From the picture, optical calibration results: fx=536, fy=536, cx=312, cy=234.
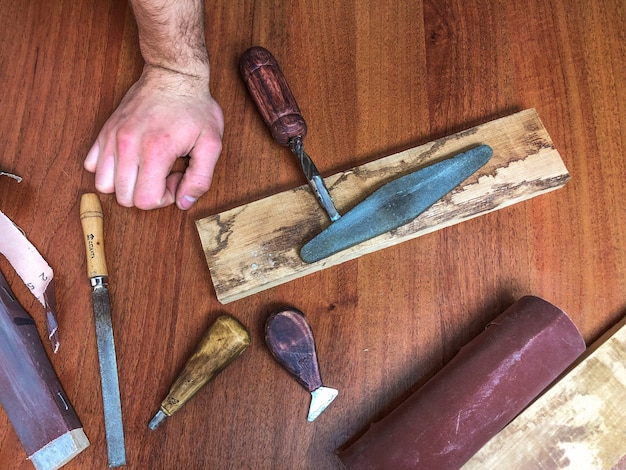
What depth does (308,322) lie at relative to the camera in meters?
0.90

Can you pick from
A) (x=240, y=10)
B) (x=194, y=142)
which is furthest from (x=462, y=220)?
(x=240, y=10)

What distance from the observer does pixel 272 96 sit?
918mm

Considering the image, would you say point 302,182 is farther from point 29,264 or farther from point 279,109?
point 29,264

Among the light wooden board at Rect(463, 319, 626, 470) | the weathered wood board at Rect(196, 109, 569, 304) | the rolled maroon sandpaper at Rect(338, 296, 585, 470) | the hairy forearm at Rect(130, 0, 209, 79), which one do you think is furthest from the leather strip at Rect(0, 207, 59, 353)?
the light wooden board at Rect(463, 319, 626, 470)

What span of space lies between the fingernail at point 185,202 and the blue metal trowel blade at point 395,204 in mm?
222

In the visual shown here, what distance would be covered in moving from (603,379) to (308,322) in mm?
475

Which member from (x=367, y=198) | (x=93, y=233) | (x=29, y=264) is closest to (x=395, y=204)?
(x=367, y=198)

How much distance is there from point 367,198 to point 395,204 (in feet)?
0.15

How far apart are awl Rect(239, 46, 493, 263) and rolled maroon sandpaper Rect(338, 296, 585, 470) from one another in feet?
0.78

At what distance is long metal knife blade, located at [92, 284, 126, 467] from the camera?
843 millimetres

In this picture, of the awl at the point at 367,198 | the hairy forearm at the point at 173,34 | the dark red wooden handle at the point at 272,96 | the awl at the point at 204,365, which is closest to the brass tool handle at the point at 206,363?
the awl at the point at 204,365

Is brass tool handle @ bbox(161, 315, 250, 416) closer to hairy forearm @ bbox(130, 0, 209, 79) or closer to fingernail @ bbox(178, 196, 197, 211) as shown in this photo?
fingernail @ bbox(178, 196, 197, 211)

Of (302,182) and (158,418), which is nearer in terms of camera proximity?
(158,418)

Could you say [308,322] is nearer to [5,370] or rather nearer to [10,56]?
[5,370]
